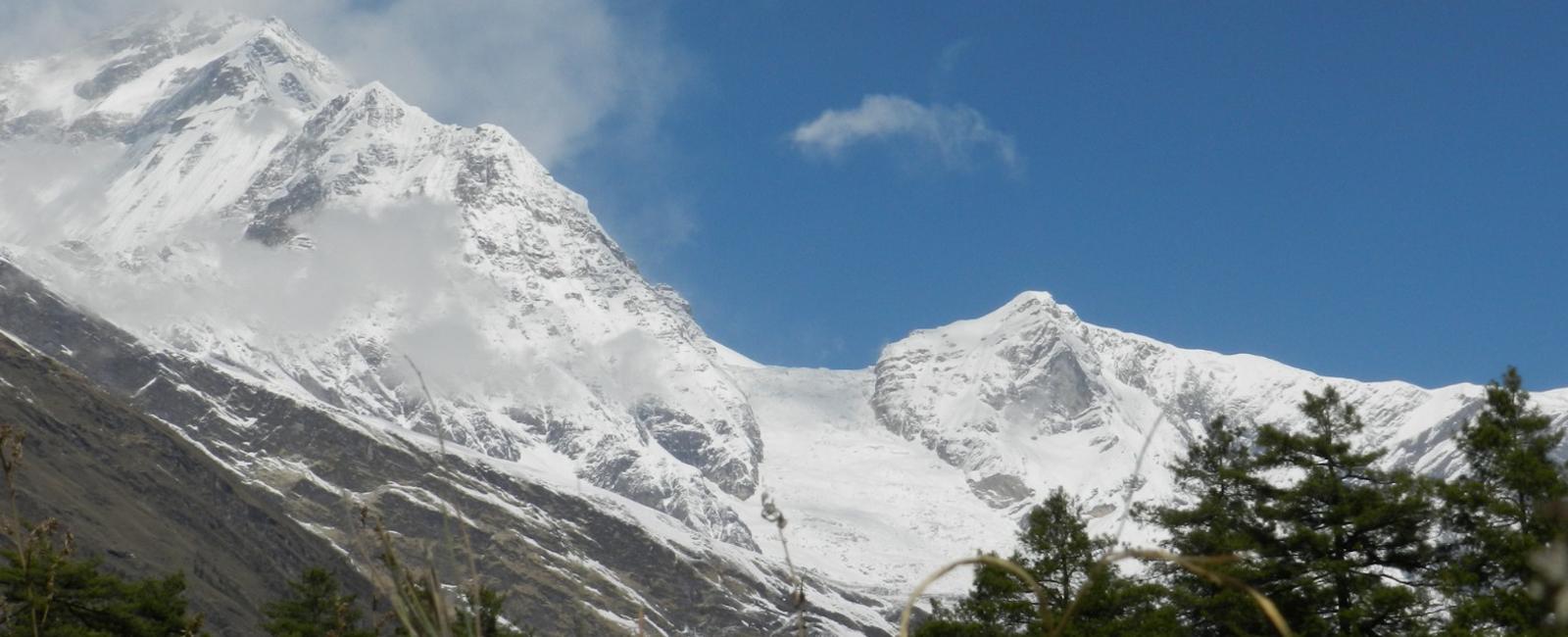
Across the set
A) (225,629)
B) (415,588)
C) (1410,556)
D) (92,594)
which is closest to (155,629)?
(92,594)

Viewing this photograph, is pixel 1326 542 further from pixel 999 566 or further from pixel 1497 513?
pixel 999 566

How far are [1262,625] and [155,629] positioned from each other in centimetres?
2399

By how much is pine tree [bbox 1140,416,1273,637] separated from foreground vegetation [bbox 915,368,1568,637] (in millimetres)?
38

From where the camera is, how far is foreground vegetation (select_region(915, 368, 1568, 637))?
890 inches

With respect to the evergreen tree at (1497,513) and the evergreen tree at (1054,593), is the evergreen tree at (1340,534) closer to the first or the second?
the evergreen tree at (1497,513)

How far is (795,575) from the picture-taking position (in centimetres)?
324

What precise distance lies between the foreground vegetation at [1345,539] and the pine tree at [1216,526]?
38 mm

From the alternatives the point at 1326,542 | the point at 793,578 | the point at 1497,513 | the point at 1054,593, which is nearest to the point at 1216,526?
the point at 1326,542

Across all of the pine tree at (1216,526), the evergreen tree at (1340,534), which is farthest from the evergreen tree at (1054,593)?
the evergreen tree at (1340,534)

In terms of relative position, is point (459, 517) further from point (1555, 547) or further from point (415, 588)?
point (1555, 547)

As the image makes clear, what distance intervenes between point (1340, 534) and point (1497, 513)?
3024mm

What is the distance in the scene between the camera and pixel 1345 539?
82.9 ft

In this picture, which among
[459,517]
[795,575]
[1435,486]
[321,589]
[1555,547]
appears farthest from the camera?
[321,589]

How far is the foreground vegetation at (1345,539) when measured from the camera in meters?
22.6
